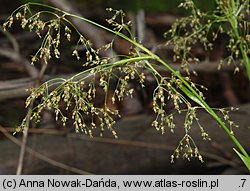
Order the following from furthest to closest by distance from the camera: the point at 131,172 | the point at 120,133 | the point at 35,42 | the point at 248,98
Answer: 1. the point at 35,42
2. the point at 248,98
3. the point at 120,133
4. the point at 131,172

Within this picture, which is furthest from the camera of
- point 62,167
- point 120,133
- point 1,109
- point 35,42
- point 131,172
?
point 35,42

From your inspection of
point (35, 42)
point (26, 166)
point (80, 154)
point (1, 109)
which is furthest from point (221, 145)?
point (35, 42)

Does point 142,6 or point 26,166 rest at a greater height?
point 142,6

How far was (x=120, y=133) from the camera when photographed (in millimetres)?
1585

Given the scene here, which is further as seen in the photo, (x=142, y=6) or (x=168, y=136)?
(x=142, y=6)

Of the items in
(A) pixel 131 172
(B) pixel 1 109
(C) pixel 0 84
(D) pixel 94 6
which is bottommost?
(A) pixel 131 172

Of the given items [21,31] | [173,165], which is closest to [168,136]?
[173,165]

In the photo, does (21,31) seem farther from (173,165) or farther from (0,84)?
(173,165)

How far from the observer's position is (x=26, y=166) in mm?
1429

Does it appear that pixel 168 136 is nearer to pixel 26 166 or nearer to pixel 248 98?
pixel 26 166

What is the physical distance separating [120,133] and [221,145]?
1.07 feet

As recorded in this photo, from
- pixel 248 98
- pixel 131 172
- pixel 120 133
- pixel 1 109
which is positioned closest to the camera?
pixel 131 172

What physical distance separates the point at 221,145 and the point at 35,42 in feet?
4.01

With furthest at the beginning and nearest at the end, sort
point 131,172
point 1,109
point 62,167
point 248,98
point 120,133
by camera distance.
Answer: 1. point 248,98
2. point 1,109
3. point 120,133
4. point 131,172
5. point 62,167
